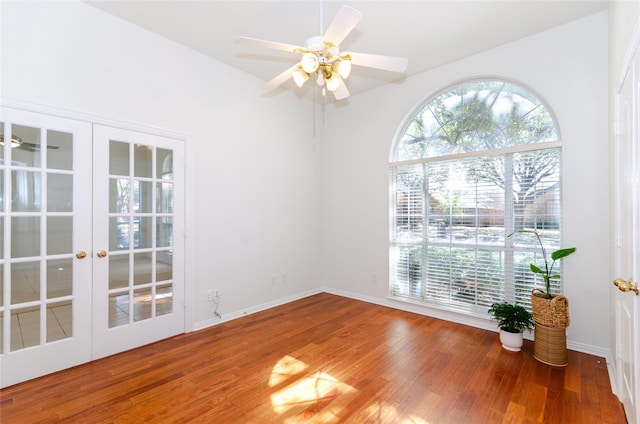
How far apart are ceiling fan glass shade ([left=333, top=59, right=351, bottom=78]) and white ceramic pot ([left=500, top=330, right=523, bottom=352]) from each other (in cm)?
286

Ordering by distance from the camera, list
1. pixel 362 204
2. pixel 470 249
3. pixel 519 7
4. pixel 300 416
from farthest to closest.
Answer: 1. pixel 362 204
2. pixel 470 249
3. pixel 519 7
4. pixel 300 416

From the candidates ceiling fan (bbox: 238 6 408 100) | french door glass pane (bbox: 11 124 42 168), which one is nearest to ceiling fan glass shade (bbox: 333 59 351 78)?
ceiling fan (bbox: 238 6 408 100)

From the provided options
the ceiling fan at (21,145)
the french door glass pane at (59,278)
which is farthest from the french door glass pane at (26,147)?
the french door glass pane at (59,278)

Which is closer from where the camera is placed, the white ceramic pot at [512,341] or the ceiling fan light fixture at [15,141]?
the ceiling fan light fixture at [15,141]

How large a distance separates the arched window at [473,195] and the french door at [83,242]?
2.98 m

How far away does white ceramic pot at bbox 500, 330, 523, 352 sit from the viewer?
2844 millimetres

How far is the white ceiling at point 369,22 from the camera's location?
2.68 meters

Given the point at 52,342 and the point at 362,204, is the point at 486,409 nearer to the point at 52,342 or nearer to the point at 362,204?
the point at 362,204

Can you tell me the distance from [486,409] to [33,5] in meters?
4.68

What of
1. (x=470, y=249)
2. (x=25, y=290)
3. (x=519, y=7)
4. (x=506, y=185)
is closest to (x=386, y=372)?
(x=470, y=249)

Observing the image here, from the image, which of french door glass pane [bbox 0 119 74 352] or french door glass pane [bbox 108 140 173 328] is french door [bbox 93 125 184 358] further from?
french door glass pane [bbox 0 119 74 352]

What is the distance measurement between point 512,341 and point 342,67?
298 cm

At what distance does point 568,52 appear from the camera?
2924 mm

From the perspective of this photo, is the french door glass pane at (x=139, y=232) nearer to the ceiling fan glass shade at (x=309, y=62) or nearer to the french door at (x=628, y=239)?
the ceiling fan glass shade at (x=309, y=62)
